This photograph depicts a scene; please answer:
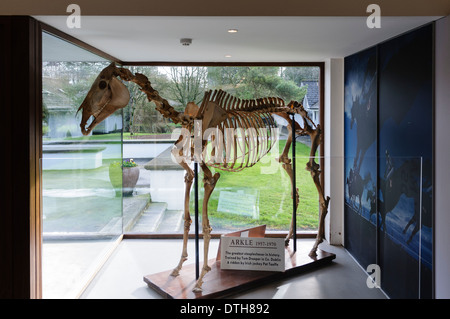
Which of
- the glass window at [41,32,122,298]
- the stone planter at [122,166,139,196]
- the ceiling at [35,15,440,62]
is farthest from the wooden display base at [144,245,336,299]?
the ceiling at [35,15,440,62]

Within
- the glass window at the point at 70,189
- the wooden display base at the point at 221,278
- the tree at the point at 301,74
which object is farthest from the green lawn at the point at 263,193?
the tree at the point at 301,74

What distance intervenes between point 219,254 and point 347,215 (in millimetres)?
1057

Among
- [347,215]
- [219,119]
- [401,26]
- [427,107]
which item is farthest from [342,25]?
[347,215]

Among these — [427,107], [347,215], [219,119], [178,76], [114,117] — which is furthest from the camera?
[178,76]

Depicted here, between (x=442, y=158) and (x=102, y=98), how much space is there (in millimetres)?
2341

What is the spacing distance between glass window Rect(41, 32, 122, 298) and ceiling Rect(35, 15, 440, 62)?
178 millimetres

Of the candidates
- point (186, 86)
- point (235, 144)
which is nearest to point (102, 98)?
point (235, 144)

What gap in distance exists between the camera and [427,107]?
289 cm

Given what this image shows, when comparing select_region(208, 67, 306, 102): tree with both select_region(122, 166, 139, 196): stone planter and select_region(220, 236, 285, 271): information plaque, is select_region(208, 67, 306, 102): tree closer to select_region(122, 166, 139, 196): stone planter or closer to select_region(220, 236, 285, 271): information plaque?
select_region(122, 166, 139, 196): stone planter

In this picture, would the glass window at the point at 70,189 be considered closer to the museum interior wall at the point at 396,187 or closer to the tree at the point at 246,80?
the museum interior wall at the point at 396,187

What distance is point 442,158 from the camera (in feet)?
8.93

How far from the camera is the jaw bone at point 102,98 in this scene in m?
2.75
